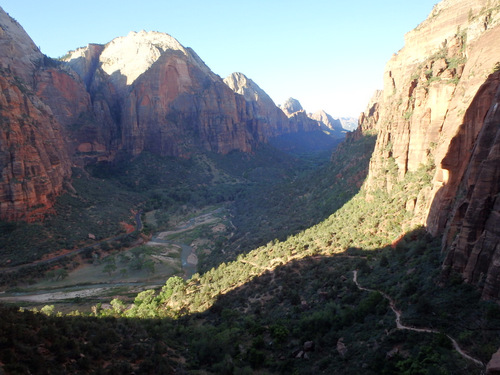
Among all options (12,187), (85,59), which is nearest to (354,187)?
(12,187)

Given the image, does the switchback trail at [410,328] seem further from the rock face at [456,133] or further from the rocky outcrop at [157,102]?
the rocky outcrop at [157,102]

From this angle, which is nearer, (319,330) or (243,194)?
(319,330)

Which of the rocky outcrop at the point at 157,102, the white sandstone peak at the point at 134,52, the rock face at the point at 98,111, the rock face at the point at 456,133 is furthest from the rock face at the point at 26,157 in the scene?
the white sandstone peak at the point at 134,52

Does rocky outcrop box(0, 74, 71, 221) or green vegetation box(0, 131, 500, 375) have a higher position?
rocky outcrop box(0, 74, 71, 221)

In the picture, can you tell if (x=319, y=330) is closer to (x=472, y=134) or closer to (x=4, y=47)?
(x=472, y=134)

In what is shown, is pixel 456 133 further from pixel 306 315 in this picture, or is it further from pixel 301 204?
pixel 301 204

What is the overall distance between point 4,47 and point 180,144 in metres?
62.4

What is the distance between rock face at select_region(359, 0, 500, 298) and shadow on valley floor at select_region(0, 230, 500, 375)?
2.22 metres

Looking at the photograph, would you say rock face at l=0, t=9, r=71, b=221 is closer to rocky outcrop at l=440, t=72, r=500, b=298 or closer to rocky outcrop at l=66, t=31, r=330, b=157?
rocky outcrop at l=66, t=31, r=330, b=157

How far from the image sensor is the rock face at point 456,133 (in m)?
17.5

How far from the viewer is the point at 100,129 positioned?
4557 inches

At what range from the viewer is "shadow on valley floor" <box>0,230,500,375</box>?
1434cm

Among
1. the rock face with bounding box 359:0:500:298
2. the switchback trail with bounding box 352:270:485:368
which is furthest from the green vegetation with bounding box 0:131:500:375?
the rock face with bounding box 359:0:500:298

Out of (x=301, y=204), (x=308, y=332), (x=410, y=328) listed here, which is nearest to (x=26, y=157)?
(x=301, y=204)
